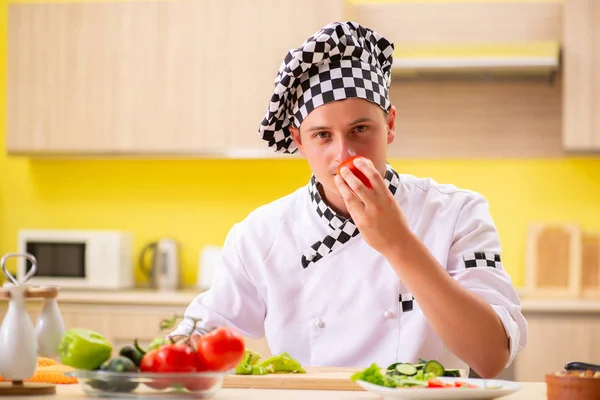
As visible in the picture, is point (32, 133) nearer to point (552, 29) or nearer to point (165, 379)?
point (552, 29)

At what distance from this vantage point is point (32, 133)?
4488 mm

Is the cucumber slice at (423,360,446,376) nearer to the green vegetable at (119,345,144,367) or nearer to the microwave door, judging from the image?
the green vegetable at (119,345,144,367)

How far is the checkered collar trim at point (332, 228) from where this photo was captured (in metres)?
2.16

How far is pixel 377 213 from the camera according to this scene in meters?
1.73

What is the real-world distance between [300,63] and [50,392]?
90 cm

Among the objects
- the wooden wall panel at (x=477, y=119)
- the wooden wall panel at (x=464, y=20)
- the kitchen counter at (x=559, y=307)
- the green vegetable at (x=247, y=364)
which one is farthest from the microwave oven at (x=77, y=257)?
the green vegetable at (x=247, y=364)

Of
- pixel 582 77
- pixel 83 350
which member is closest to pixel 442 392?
pixel 83 350

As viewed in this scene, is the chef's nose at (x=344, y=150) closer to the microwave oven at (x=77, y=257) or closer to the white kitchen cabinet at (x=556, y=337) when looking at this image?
the white kitchen cabinet at (x=556, y=337)

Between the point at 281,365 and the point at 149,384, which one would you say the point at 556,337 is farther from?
the point at 149,384

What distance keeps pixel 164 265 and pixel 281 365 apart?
2.76 m

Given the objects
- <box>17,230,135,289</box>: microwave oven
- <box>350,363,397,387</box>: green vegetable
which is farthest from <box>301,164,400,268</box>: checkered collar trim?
<box>17,230,135,289</box>: microwave oven

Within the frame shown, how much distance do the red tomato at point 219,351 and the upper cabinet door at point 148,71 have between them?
9.24ft

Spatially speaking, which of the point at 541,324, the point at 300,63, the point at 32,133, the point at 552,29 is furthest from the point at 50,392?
the point at 552,29

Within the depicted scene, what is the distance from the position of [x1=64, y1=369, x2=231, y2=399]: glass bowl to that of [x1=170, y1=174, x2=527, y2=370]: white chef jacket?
0.64 m
